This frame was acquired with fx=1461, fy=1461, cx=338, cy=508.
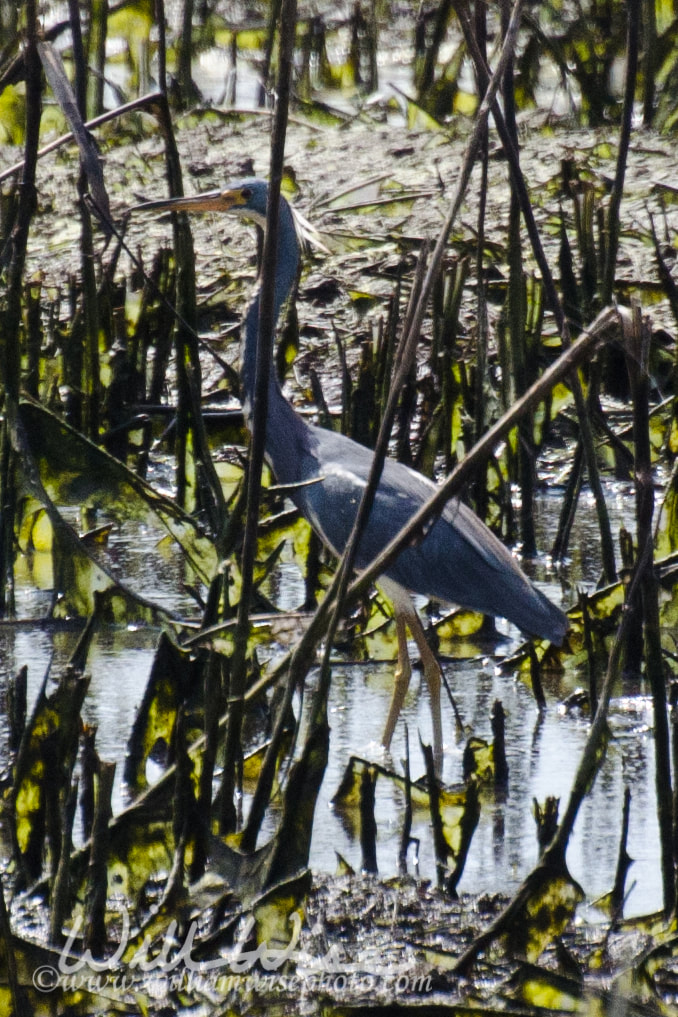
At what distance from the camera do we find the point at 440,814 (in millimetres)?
2787

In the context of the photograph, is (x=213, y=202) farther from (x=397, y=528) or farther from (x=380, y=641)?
(x=380, y=641)

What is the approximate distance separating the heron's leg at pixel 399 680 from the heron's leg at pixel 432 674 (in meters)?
0.04

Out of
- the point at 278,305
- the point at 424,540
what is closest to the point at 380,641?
the point at 424,540

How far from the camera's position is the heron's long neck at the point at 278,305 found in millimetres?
4055

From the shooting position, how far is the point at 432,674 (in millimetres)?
3789

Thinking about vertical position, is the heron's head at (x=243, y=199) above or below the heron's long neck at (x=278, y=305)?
above

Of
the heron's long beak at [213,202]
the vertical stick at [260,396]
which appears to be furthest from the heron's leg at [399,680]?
the heron's long beak at [213,202]

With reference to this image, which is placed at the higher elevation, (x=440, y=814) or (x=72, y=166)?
(x=72, y=166)

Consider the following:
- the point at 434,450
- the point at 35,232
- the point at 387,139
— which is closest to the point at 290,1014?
the point at 434,450

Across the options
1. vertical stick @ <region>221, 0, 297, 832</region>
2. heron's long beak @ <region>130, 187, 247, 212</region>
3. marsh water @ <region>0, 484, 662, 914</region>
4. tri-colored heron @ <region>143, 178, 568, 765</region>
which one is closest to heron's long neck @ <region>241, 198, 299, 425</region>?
tri-colored heron @ <region>143, 178, 568, 765</region>

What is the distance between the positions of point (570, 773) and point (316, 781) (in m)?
1.20

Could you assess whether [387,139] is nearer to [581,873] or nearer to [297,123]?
[297,123]

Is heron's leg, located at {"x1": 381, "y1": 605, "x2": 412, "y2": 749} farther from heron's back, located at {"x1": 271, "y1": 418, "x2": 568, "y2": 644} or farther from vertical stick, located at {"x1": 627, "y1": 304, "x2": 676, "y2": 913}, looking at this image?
vertical stick, located at {"x1": 627, "y1": 304, "x2": 676, "y2": 913}

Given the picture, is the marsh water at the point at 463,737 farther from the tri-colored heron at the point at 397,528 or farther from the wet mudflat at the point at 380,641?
the tri-colored heron at the point at 397,528
